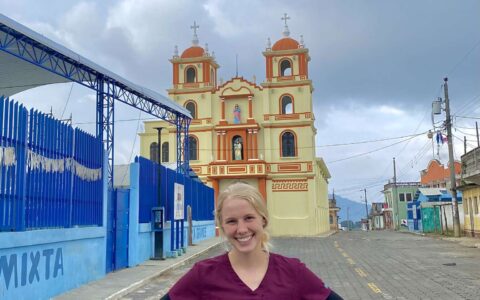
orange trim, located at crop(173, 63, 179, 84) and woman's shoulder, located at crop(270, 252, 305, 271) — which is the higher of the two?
orange trim, located at crop(173, 63, 179, 84)

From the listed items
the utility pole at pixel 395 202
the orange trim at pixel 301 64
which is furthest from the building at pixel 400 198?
the orange trim at pixel 301 64

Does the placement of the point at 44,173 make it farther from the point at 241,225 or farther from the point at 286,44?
the point at 286,44

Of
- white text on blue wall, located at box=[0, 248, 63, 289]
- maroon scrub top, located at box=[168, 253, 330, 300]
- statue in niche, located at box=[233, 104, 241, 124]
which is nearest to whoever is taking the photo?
maroon scrub top, located at box=[168, 253, 330, 300]

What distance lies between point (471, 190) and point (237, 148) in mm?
17041

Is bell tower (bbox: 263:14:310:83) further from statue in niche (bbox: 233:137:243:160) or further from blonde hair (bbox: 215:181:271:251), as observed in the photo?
blonde hair (bbox: 215:181:271:251)

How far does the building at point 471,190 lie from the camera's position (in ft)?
80.7

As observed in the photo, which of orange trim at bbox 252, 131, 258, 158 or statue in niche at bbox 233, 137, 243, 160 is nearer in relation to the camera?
orange trim at bbox 252, 131, 258, 158

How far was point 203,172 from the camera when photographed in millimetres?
38125

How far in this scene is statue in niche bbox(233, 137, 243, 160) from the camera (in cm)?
3847

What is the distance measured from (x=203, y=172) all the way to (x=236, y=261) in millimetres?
35949

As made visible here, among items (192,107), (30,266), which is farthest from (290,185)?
(30,266)

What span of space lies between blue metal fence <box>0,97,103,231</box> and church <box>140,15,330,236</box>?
2553 cm

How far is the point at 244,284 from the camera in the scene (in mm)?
2205

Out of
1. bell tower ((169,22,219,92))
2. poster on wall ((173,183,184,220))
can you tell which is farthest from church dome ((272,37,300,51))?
poster on wall ((173,183,184,220))
